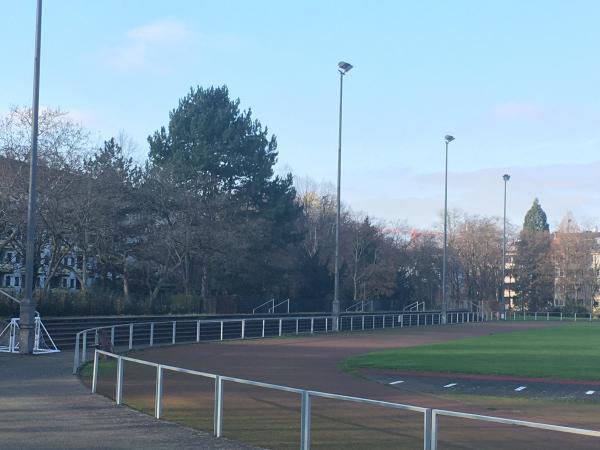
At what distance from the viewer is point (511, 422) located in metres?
7.23

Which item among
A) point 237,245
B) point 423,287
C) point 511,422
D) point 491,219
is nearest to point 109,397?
point 511,422

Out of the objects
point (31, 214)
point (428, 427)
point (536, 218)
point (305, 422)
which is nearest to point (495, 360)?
point (31, 214)

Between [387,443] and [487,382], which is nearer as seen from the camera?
[387,443]

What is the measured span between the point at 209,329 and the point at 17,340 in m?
12.2

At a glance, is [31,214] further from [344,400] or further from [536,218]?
[536,218]

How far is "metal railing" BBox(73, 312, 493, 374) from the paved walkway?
164 inches

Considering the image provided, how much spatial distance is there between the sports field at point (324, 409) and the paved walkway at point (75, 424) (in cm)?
54

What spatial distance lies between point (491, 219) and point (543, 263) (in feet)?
34.2

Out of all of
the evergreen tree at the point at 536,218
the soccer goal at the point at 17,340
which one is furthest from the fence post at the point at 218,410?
the evergreen tree at the point at 536,218

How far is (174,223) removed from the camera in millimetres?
52312

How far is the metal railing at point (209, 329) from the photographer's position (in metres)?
26.2

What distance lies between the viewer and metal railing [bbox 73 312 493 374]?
85.8 ft

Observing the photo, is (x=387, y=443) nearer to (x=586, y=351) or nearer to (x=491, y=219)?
(x=586, y=351)

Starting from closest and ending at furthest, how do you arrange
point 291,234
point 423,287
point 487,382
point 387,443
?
point 387,443 < point 487,382 < point 291,234 < point 423,287
